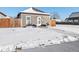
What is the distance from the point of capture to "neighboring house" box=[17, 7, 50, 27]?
2.77 metres

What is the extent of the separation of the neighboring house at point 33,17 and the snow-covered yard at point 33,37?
10cm

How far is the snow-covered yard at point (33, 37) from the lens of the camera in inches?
105

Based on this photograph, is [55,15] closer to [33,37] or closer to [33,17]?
[33,17]

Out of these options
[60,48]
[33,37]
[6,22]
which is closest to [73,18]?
[60,48]

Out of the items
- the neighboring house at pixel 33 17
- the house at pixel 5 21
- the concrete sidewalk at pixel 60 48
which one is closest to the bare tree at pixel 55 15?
the neighboring house at pixel 33 17

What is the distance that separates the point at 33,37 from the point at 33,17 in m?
0.32

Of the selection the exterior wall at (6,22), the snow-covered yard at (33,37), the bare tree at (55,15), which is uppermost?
the bare tree at (55,15)

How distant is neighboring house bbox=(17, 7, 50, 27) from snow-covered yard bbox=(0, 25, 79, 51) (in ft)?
0.32

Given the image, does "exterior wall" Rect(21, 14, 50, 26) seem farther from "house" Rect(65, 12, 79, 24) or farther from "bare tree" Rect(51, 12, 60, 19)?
"house" Rect(65, 12, 79, 24)

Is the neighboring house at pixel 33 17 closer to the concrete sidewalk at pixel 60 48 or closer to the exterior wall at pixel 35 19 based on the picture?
the exterior wall at pixel 35 19

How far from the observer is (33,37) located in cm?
272
